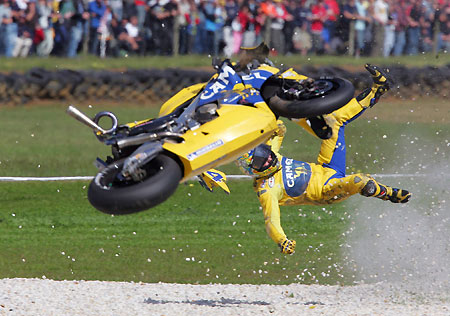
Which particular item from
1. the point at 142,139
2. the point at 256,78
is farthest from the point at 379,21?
the point at 142,139

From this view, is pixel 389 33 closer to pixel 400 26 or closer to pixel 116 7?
pixel 400 26

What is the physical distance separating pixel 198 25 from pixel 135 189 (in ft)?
59.7

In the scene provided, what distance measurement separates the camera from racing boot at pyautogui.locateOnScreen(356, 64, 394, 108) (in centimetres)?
1065

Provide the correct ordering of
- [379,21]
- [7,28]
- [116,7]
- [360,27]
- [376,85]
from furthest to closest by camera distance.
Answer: [7,28]
[116,7]
[379,21]
[360,27]
[376,85]

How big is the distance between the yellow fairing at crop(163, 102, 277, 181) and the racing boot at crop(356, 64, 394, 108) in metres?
1.96

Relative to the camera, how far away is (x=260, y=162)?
34.7ft

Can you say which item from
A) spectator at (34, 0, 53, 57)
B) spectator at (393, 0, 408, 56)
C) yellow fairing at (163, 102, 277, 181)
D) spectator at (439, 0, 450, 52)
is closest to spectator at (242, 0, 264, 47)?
spectator at (393, 0, 408, 56)

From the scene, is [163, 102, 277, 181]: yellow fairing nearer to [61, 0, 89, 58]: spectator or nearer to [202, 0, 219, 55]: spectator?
[202, 0, 219, 55]: spectator

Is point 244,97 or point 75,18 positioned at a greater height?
point 244,97

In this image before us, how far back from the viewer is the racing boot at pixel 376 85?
10.6m

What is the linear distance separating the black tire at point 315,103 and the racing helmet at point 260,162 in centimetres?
129

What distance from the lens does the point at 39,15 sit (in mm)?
25344

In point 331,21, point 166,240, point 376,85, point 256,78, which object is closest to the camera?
point 256,78

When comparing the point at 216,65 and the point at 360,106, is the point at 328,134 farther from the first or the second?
the point at 216,65
